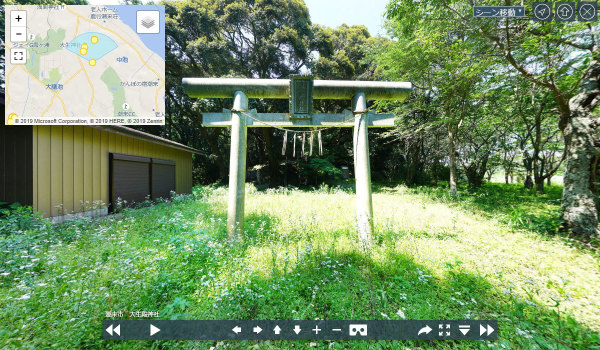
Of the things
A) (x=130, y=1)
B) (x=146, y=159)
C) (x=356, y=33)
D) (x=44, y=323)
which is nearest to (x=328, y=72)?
(x=356, y=33)

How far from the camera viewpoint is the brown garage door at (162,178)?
985cm

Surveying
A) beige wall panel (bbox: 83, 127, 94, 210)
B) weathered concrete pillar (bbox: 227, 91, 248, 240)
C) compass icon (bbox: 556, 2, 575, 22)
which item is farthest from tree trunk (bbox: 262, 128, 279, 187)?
compass icon (bbox: 556, 2, 575, 22)

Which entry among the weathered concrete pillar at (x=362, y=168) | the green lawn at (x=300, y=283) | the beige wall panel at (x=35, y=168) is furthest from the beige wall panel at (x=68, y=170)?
the weathered concrete pillar at (x=362, y=168)

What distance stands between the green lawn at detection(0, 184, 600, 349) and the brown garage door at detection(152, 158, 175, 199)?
5332 mm

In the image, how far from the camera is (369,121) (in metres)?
4.64

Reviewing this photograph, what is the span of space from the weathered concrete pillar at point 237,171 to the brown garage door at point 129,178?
637 centimetres

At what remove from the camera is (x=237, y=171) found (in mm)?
4305

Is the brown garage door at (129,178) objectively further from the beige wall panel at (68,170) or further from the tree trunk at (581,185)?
the tree trunk at (581,185)

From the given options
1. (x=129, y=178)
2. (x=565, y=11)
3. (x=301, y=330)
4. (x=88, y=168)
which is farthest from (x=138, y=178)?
(x=565, y=11)

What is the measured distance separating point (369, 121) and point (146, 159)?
9962 millimetres

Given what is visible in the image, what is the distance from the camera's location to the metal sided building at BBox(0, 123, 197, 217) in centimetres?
523

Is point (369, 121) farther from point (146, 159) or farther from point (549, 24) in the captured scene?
point (146, 159)

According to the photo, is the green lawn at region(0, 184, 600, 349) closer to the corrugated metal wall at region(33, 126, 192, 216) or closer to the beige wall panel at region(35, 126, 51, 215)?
the beige wall panel at region(35, 126, 51, 215)

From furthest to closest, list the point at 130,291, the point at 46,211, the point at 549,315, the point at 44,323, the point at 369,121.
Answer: the point at 46,211 → the point at 369,121 → the point at 130,291 → the point at 549,315 → the point at 44,323
